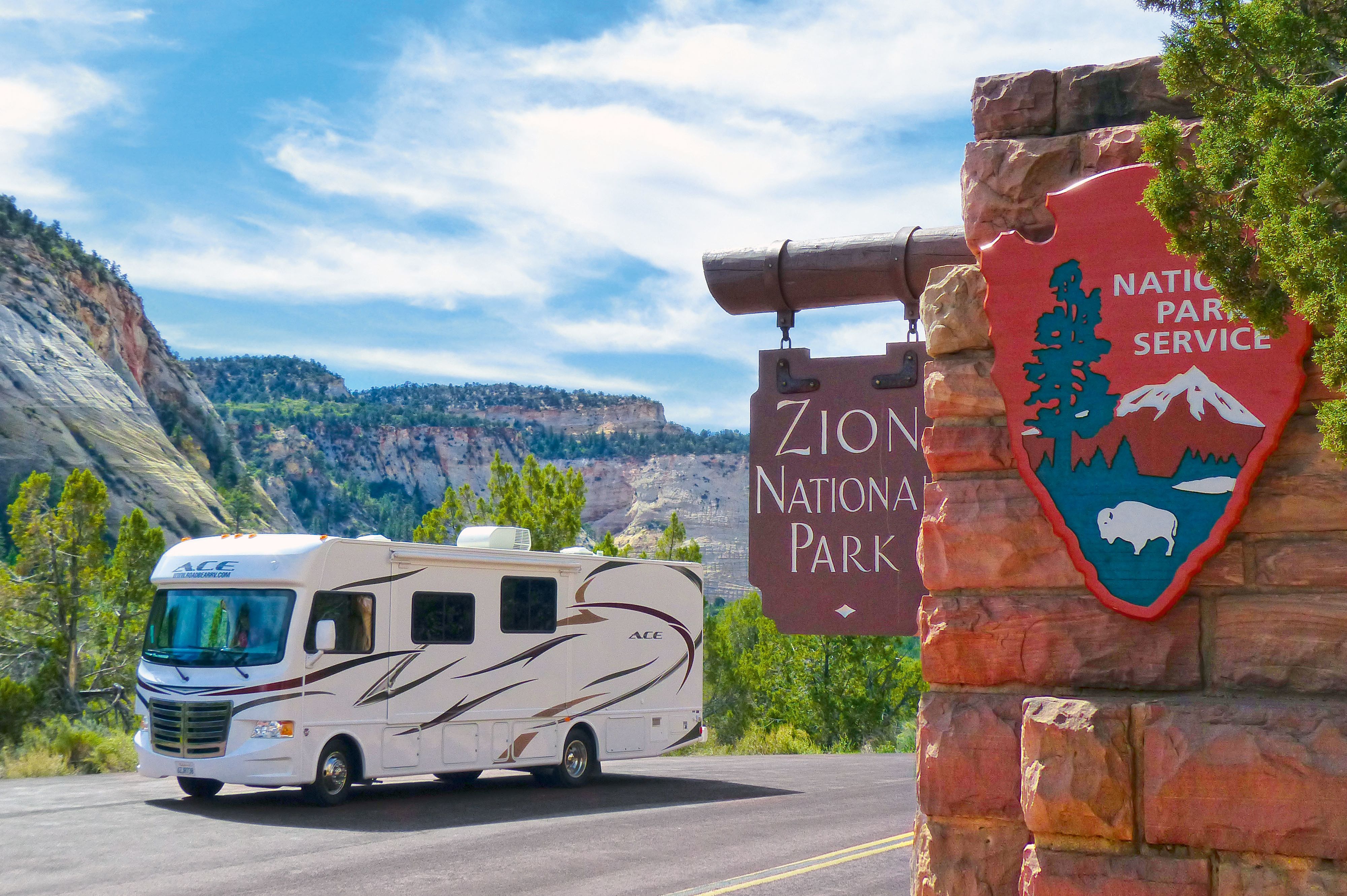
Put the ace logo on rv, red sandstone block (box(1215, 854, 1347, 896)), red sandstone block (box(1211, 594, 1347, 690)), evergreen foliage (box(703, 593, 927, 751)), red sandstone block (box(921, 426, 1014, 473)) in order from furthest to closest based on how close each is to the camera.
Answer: evergreen foliage (box(703, 593, 927, 751)) → the ace logo on rv → red sandstone block (box(921, 426, 1014, 473)) → red sandstone block (box(1211, 594, 1347, 690)) → red sandstone block (box(1215, 854, 1347, 896))

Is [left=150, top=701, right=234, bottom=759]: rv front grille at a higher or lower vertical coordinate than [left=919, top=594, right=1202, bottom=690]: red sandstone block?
lower

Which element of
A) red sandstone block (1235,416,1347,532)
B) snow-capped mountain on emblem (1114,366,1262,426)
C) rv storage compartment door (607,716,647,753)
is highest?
snow-capped mountain on emblem (1114,366,1262,426)

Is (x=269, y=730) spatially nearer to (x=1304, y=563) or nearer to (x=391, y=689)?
(x=391, y=689)

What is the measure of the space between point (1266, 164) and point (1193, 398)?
23.1 inches

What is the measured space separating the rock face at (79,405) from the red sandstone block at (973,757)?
58327 millimetres

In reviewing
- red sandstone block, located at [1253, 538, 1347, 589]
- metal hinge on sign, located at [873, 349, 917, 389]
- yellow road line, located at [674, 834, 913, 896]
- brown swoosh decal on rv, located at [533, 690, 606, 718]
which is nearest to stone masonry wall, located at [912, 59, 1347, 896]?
red sandstone block, located at [1253, 538, 1347, 589]

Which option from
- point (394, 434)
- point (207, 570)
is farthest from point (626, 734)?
point (394, 434)

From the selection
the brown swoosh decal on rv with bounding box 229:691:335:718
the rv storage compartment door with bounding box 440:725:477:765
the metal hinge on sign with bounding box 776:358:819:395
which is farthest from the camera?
the rv storage compartment door with bounding box 440:725:477:765

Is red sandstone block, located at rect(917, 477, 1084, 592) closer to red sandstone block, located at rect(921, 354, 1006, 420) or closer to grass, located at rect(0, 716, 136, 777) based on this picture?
red sandstone block, located at rect(921, 354, 1006, 420)

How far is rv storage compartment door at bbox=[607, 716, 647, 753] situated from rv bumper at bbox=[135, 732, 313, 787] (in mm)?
4880

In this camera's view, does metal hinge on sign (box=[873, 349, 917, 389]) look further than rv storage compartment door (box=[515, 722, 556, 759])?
No

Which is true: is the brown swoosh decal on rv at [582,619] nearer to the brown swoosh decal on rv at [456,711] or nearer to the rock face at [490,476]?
the brown swoosh decal on rv at [456,711]

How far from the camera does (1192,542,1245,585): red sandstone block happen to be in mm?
3062

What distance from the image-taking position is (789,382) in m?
3.82
